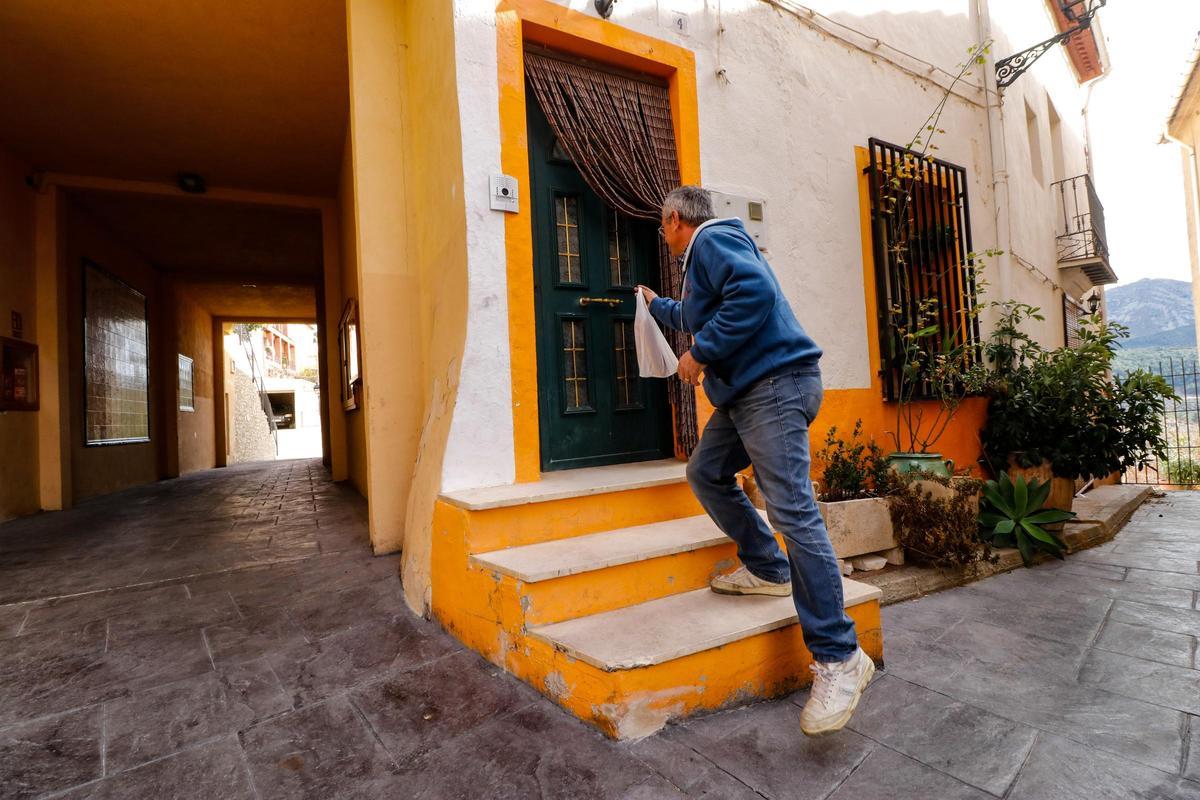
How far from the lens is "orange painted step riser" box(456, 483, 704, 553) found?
2.42m

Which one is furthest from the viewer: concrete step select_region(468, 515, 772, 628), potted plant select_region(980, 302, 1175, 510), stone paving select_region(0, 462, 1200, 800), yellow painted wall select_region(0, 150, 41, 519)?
yellow painted wall select_region(0, 150, 41, 519)

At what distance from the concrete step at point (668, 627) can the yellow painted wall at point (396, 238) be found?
5.52 ft

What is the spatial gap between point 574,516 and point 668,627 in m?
0.78

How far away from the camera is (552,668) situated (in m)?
1.91

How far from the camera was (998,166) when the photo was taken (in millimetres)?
6016

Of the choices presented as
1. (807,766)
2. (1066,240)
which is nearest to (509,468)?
(807,766)

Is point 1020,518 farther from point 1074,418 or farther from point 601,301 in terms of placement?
point 601,301

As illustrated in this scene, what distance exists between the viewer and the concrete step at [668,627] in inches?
70.3

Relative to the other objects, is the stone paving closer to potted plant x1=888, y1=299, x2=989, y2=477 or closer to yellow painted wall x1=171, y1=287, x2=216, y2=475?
potted plant x1=888, y1=299, x2=989, y2=477

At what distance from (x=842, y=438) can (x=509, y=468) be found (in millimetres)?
2684

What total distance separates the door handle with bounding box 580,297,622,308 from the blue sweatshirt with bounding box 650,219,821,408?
1.45 meters

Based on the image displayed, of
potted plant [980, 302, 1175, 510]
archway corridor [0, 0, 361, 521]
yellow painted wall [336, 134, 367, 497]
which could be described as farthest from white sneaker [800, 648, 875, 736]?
archway corridor [0, 0, 361, 521]

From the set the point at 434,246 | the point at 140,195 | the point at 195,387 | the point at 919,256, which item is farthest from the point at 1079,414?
the point at 195,387

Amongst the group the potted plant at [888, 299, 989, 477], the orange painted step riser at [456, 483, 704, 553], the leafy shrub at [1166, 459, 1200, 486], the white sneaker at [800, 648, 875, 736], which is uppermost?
the potted plant at [888, 299, 989, 477]
